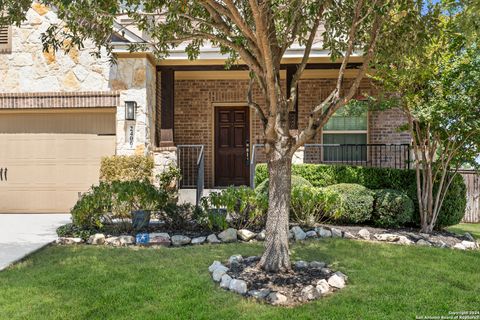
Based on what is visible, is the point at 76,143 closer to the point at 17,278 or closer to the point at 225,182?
the point at 225,182

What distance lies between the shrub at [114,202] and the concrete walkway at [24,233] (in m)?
0.60

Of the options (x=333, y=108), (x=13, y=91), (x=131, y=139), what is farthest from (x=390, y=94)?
(x=13, y=91)

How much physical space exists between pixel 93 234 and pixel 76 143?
3.68m

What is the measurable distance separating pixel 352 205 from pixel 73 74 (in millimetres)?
6780

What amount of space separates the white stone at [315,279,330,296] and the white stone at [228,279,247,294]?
704mm

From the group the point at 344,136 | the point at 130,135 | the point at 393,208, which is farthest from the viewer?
the point at 344,136

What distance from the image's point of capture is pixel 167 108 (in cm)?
956

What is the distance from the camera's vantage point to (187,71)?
9898mm

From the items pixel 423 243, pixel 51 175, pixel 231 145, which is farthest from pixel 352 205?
pixel 51 175

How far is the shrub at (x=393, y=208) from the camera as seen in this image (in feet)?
23.6

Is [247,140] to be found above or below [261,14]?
below

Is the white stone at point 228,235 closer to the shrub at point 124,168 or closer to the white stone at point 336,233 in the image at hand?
the white stone at point 336,233

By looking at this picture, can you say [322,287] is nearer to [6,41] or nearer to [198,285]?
[198,285]

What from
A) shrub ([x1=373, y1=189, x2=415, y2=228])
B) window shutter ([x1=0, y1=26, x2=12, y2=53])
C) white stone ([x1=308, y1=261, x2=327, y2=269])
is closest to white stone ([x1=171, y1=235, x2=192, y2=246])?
white stone ([x1=308, y1=261, x2=327, y2=269])
